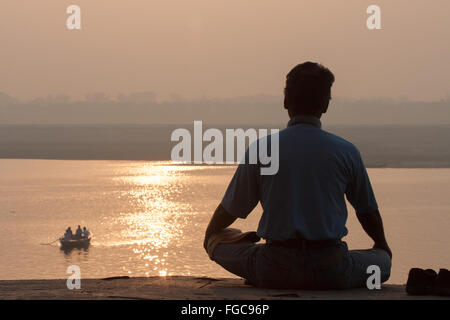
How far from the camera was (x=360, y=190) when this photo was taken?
455cm

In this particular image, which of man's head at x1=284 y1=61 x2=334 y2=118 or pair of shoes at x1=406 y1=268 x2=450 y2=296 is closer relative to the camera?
pair of shoes at x1=406 y1=268 x2=450 y2=296

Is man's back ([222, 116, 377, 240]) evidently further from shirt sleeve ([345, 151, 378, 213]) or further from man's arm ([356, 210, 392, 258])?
man's arm ([356, 210, 392, 258])

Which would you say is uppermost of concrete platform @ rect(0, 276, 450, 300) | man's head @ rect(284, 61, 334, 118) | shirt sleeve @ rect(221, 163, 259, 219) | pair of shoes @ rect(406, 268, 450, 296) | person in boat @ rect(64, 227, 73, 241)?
man's head @ rect(284, 61, 334, 118)

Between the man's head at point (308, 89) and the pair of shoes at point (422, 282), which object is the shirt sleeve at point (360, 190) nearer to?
the man's head at point (308, 89)

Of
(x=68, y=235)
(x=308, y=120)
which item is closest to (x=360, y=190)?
(x=308, y=120)

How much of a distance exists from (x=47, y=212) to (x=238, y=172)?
9823 centimetres

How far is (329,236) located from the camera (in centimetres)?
432

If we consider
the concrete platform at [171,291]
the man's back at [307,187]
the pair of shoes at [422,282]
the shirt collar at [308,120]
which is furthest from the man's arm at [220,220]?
the pair of shoes at [422,282]

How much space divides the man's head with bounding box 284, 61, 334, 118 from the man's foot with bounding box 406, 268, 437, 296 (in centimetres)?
117

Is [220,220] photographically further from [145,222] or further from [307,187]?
[145,222]

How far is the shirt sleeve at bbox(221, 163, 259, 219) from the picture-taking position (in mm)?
4516

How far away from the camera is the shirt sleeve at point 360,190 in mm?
4500

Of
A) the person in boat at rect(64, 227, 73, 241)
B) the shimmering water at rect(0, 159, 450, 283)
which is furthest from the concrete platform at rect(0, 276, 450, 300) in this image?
the person in boat at rect(64, 227, 73, 241)

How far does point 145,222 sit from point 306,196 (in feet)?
302
